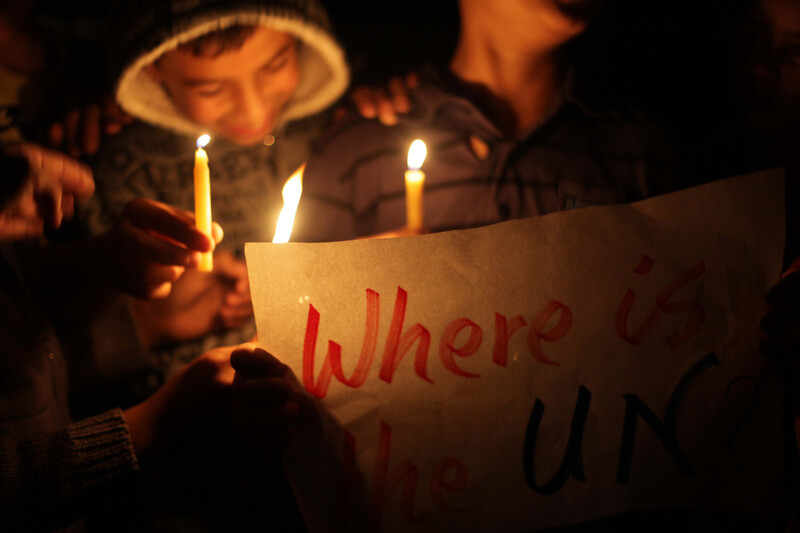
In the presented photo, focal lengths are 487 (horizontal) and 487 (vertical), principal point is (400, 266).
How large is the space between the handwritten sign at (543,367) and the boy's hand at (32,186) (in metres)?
0.26

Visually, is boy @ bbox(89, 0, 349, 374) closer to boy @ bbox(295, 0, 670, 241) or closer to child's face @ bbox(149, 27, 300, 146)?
child's face @ bbox(149, 27, 300, 146)

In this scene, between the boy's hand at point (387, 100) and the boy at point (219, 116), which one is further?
the boy's hand at point (387, 100)

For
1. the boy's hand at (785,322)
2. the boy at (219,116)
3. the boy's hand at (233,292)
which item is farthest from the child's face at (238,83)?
the boy's hand at (785,322)

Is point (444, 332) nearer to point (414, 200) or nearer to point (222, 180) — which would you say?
point (414, 200)

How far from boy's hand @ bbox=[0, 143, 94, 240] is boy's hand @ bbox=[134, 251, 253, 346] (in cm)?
51

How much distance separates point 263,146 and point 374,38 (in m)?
0.32

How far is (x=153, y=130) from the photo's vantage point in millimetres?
1002

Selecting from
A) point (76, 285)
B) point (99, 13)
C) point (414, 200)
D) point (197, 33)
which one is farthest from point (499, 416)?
point (99, 13)

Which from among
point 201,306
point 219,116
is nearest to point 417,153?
point 219,116

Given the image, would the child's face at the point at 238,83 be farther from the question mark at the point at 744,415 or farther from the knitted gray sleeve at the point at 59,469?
the question mark at the point at 744,415

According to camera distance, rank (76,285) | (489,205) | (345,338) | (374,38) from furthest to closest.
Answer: (374,38) < (489,205) < (76,285) < (345,338)

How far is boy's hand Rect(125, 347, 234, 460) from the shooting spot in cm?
55

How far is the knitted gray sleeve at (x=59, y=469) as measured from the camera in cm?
45

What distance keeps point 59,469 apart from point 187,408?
13cm
